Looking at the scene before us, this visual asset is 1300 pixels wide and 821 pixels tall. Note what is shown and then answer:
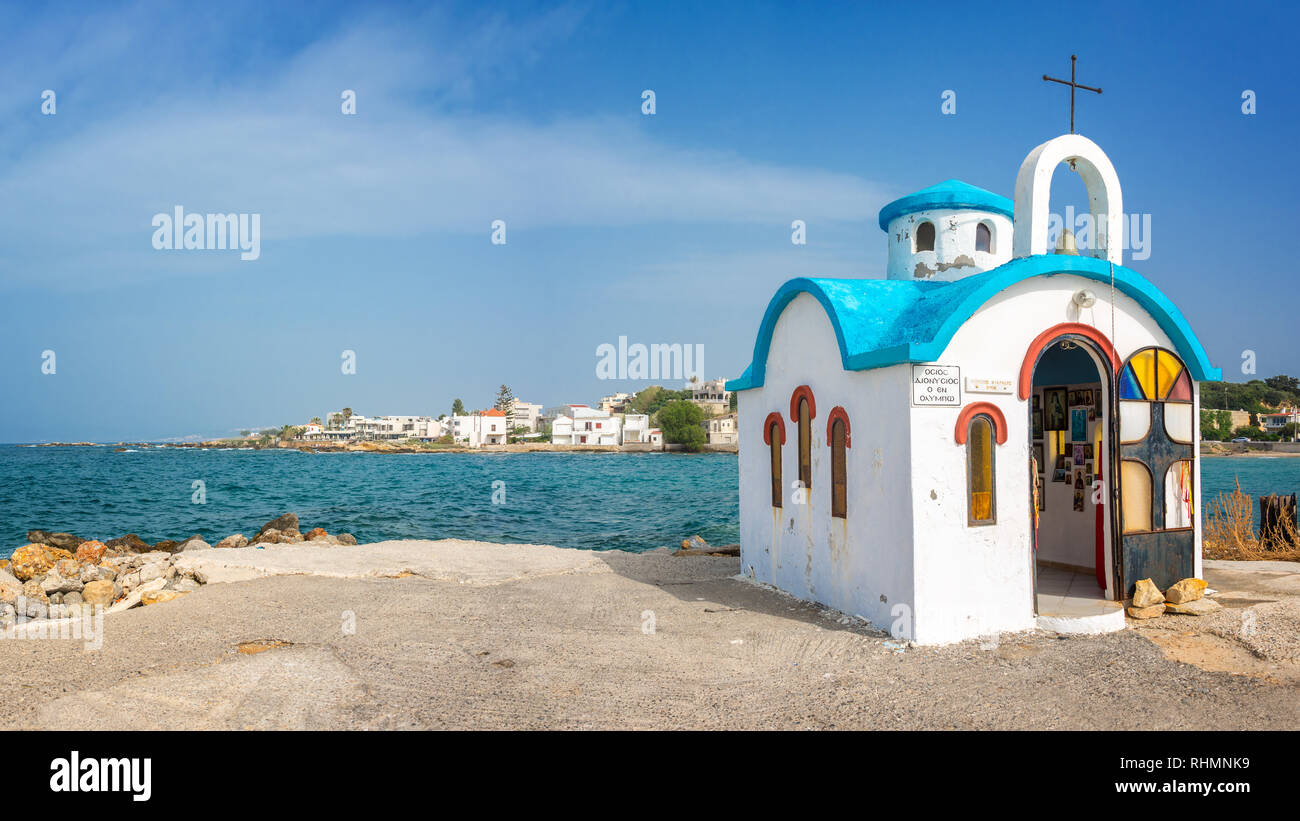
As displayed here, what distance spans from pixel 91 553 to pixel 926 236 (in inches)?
736

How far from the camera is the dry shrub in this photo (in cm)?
1355

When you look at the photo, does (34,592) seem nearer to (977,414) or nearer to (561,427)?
(977,414)

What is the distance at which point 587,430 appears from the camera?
11869 cm

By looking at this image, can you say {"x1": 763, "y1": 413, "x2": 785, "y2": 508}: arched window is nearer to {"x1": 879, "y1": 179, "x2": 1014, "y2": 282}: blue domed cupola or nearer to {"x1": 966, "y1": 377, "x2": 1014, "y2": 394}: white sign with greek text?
{"x1": 879, "y1": 179, "x2": 1014, "y2": 282}: blue domed cupola

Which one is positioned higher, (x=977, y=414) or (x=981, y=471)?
(x=977, y=414)

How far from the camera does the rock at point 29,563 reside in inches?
613

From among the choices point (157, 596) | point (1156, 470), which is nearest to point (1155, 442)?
point (1156, 470)

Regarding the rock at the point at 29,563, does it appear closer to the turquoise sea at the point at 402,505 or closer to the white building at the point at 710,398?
the turquoise sea at the point at 402,505

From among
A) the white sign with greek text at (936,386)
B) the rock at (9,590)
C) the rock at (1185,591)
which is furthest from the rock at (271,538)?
the rock at (1185,591)

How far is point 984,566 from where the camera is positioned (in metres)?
8.26

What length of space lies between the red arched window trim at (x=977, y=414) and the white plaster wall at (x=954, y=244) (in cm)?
342

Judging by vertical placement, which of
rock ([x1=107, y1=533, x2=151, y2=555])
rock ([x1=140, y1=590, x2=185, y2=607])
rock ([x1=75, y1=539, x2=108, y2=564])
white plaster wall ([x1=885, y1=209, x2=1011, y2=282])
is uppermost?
white plaster wall ([x1=885, y1=209, x2=1011, y2=282])

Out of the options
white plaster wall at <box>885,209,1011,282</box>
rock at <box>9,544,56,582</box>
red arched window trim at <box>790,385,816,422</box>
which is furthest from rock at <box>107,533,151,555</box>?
white plaster wall at <box>885,209,1011,282</box>
